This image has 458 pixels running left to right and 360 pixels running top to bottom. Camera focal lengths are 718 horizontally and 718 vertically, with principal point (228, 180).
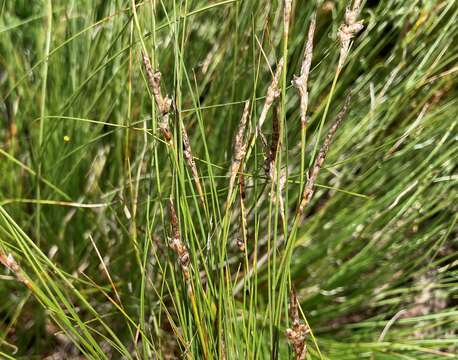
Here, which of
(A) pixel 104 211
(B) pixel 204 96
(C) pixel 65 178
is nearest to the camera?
(C) pixel 65 178

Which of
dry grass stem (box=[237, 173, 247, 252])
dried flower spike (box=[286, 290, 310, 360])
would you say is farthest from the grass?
dried flower spike (box=[286, 290, 310, 360])

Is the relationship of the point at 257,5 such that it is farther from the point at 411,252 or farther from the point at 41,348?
the point at 41,348

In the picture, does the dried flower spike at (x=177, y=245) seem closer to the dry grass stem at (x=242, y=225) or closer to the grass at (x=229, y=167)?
the dry grass stem at (x=242, y=225)

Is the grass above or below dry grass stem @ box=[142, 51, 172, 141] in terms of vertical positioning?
below

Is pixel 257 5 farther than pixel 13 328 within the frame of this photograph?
No

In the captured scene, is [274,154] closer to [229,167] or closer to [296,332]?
[296,332]

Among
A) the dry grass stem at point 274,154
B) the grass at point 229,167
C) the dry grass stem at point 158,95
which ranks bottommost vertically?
the grass at point 229,167

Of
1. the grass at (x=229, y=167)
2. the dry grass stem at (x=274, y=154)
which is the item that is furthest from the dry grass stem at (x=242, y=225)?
the grass at (x=229, y=167)

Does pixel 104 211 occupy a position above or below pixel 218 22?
below

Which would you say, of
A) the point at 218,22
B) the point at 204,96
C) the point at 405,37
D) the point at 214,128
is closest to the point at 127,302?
the point at 214,128

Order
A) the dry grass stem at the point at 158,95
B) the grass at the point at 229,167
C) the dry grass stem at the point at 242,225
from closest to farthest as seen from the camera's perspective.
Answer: the dry grass stem at the point at 158,95
the dry grass stem at the point at 242,225
the grass at the point at 229,167

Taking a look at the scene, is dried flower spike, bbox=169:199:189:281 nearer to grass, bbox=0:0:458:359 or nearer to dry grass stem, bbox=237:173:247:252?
dry grass stem, bbox=237:173:247:252
